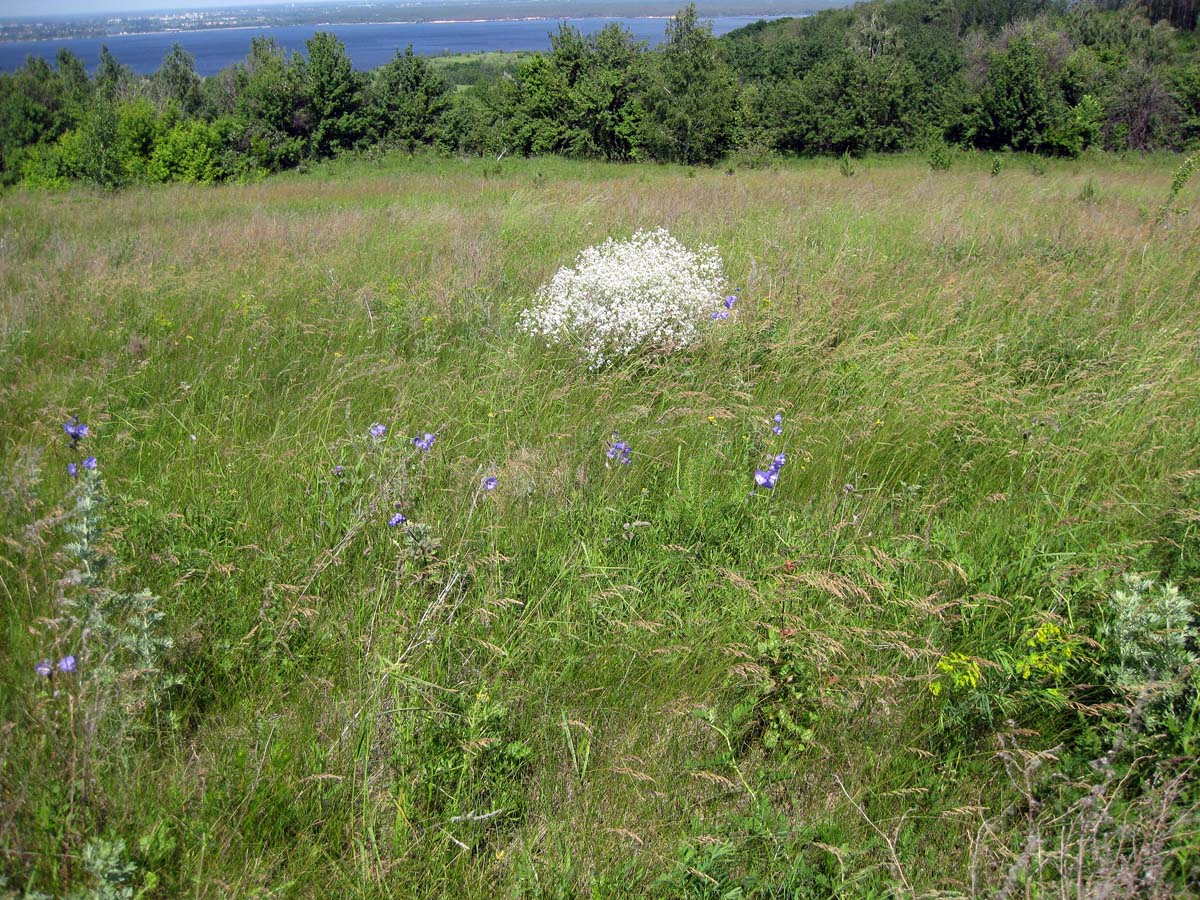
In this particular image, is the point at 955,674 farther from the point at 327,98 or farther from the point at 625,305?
the point at 327,98

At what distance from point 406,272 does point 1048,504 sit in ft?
16.2

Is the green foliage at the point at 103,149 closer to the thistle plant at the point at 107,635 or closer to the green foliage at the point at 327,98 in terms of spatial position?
the green foliage at the point at 327,98

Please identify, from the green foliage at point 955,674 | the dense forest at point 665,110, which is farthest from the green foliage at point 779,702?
the dense forest at point 665,110

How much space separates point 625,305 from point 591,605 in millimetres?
2458

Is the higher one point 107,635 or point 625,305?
point 625,305

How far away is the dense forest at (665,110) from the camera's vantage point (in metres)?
32.1

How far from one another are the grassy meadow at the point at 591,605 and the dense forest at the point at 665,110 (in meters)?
26.6

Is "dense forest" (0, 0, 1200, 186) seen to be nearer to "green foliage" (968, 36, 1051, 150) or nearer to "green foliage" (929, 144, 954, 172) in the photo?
"green foliage" (968, 36, 1051, 150)

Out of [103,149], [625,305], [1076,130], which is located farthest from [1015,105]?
[103,149]

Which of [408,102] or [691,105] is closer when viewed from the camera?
[691,105]

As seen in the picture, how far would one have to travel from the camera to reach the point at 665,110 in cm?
3362

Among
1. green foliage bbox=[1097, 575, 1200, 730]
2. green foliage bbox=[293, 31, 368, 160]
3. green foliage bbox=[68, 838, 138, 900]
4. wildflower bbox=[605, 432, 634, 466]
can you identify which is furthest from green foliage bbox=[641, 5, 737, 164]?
green foliage bbox=[68, 838, 138, 900]

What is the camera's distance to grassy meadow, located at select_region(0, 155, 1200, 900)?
5.39ft

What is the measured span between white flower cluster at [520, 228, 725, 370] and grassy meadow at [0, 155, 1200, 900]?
0.64ft
